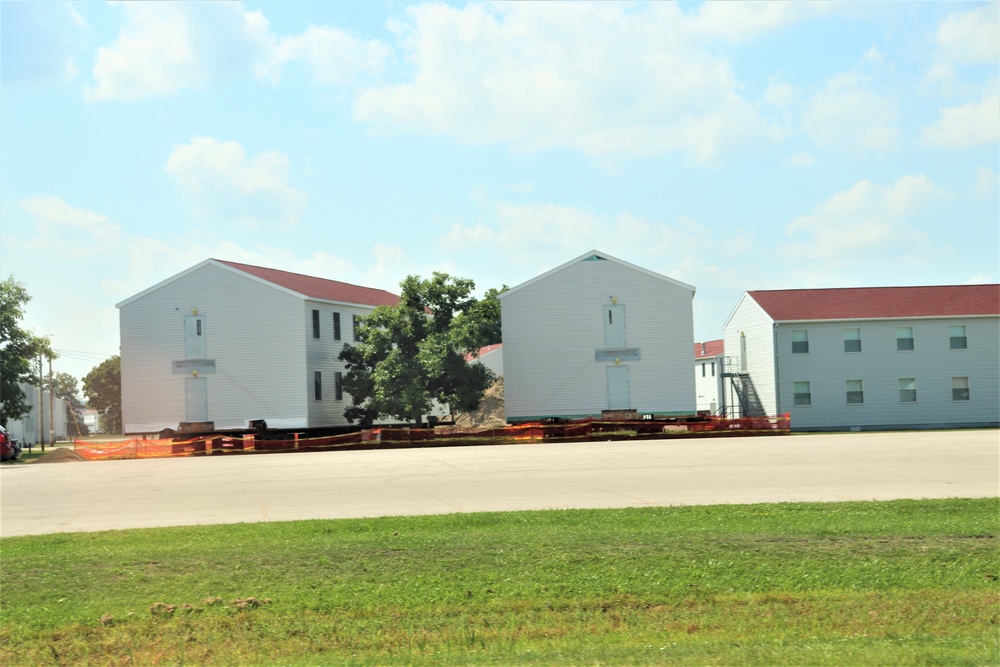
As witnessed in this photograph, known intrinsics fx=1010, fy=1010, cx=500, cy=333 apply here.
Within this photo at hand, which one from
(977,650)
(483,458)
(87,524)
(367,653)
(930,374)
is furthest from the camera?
(930,374)

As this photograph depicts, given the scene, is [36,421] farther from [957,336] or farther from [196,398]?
[957,336]

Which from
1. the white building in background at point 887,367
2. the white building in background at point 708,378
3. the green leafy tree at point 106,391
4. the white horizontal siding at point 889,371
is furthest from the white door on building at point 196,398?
the green leafy tree at point 106,391

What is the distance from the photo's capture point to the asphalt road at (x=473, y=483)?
16.3m

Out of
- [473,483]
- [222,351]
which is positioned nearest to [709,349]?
[222,351]

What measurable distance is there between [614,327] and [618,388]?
2.96 meters

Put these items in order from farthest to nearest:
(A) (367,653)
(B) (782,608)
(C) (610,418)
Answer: (C) (610,418) < (B) (782,608) < (A) (367,653)

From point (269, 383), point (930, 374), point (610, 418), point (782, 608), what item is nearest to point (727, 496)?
point (782, 608)

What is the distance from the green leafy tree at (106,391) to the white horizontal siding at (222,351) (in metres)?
61.2

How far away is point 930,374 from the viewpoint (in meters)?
54.4

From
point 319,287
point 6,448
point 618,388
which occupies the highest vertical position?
point 319,287

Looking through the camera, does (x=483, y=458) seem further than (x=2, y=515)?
Yes

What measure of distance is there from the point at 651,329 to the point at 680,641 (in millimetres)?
41637

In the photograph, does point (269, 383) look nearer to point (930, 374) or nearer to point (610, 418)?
point (610, 418)

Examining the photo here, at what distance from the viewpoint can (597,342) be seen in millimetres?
48969
